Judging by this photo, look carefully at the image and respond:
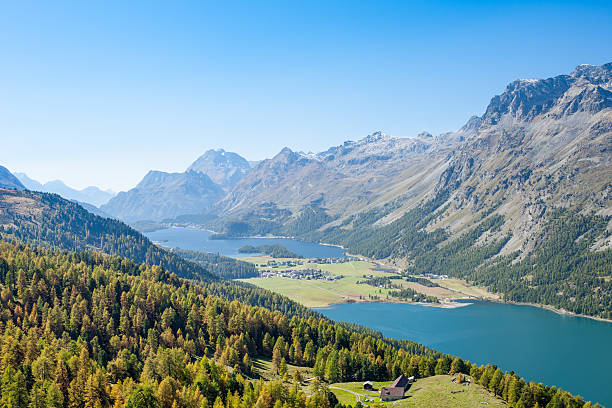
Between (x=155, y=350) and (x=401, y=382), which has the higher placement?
(x=401, y=382)

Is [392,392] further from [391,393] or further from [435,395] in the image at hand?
[435,395]

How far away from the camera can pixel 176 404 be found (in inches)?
2586

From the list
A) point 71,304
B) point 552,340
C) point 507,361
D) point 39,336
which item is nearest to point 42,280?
point 71,304

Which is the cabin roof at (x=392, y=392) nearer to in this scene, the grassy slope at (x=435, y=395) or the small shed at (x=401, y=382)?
the grassy slope at (x=435, y=395)

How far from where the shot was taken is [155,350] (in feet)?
343

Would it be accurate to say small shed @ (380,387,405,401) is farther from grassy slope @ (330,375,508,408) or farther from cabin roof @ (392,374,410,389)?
cabin roof @ (392,374,410,389)

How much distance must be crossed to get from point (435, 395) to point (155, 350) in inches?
2493

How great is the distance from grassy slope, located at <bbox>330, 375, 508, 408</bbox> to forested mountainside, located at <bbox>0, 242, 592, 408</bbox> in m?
4.08

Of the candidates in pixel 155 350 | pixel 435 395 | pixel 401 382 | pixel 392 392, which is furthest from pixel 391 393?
pixel 155 350

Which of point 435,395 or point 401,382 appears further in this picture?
point 401,382

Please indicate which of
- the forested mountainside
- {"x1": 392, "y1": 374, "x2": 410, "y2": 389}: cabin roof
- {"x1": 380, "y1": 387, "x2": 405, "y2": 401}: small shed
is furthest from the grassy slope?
the forested mountainside

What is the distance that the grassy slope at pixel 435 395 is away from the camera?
8225 centimetres

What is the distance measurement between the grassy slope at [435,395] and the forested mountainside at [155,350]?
4082 millimetres

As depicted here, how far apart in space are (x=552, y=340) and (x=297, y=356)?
5326 inches
